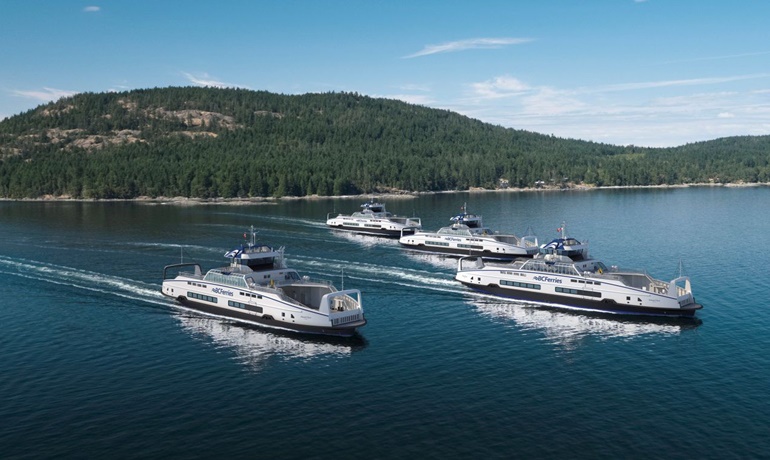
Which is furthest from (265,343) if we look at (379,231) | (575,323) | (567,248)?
(379,231)

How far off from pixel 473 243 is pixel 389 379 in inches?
3494

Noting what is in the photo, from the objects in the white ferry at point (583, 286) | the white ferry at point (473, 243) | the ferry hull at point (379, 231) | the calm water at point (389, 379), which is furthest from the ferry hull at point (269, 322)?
the ferry hull at point (379, 231)

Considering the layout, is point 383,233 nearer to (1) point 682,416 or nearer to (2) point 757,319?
(2) point 757,319

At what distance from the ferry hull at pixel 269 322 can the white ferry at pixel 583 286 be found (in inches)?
1263

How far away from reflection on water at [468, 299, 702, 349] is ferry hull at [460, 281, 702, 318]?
107cm

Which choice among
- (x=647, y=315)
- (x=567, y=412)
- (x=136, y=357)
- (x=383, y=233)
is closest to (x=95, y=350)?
(x=136, y=357)

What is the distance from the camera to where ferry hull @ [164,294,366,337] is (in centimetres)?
7900

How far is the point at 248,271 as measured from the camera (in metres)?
91.8

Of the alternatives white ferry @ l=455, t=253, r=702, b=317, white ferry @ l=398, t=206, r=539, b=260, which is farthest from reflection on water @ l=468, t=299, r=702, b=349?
white ferry @ l=398, t=206, r=539, b=260

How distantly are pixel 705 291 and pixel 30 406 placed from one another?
9699 centimetres

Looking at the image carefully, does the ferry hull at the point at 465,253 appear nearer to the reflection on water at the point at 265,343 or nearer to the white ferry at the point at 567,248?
the white ferry at the point at 567,248

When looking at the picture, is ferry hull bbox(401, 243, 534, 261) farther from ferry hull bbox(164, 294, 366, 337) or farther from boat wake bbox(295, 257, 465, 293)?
ferry hull bbox(164, 294, 366, 337)

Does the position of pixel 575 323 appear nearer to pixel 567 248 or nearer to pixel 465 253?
pixel 567 248

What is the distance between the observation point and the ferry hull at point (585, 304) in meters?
88.2
